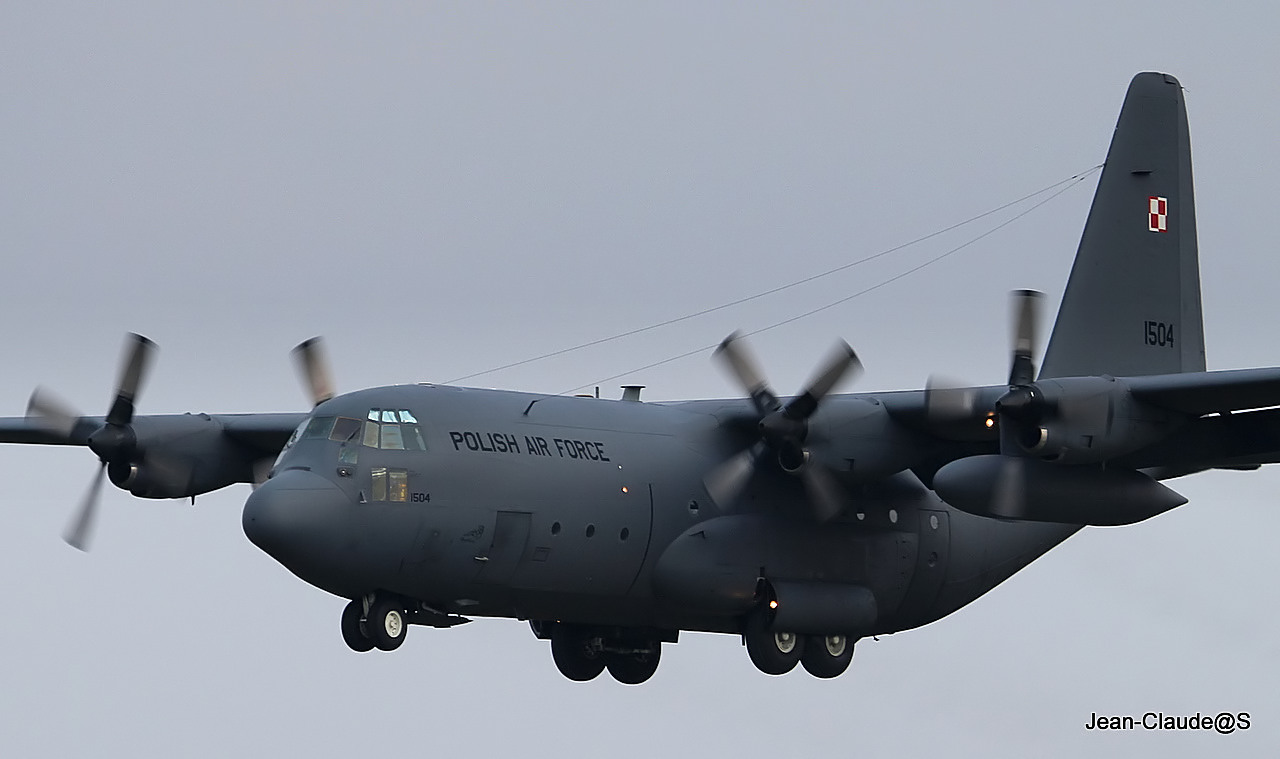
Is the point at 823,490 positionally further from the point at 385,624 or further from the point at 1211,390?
the point at 385,624

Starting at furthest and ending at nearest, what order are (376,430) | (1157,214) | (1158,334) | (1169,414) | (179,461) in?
(1157,214) → (1158,334) → (179,461) → (1169,414) → (376,430)

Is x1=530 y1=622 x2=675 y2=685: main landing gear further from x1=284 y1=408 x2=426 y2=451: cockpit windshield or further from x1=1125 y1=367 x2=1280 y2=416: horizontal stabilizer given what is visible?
x1=1125 y1=367 x2=1280 y2=416: horizontal stabilizer

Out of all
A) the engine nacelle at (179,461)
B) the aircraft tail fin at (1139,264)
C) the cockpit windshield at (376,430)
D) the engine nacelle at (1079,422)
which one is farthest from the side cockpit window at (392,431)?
the aircraft tail fin at (1139,264)

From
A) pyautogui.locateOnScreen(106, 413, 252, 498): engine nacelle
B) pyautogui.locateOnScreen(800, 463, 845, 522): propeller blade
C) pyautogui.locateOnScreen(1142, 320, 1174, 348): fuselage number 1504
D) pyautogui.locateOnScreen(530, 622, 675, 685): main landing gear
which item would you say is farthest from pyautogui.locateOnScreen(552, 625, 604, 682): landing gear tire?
pyautogui.locateOnScreen(1142, 320, 1174, 348): fuselage number 1504

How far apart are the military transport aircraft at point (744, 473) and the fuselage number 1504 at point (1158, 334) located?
0.03 metres

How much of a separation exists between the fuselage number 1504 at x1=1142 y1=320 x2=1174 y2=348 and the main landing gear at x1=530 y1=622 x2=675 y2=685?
683cm

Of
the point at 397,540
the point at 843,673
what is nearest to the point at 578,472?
the point at 397,540

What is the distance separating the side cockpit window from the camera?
60.0 ft

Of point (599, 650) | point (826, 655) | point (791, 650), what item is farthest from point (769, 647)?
point (599, 650)

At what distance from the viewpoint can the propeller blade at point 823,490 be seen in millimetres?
19906

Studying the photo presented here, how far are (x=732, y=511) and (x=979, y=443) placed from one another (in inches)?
113

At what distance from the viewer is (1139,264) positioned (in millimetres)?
23141

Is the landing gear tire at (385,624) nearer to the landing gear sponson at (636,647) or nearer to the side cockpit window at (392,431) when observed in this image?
the landing gear sponson at (636,647)

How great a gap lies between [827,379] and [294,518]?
5.60 meters
